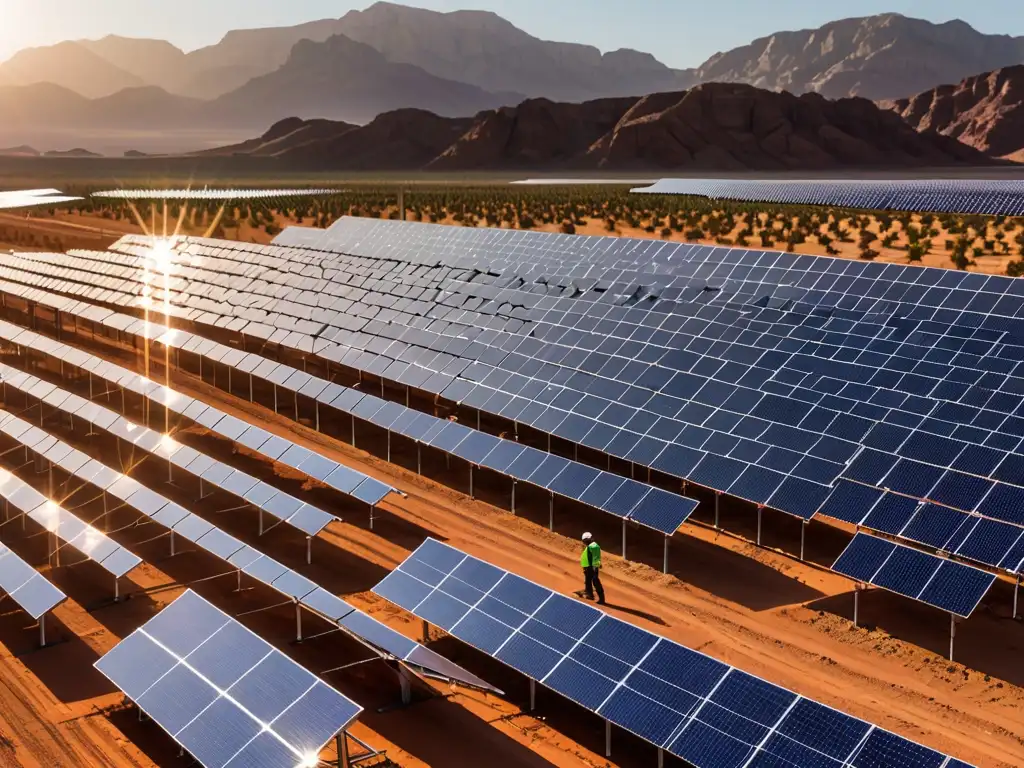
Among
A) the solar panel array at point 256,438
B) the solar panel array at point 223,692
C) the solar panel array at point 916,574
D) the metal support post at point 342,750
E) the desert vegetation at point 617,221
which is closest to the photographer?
the solar panel array at point 223,692

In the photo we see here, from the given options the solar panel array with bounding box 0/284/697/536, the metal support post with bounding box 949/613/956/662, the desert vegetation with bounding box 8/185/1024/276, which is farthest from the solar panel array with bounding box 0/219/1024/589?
the desert vegetation with bounding box 8/185/1024/276

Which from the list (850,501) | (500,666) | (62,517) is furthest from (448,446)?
(850,501)

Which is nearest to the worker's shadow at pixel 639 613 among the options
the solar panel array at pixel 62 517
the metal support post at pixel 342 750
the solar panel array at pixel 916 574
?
the solar panel array at pixel 916 574

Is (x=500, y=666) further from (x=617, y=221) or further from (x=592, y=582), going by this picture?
(x=617, y=221)

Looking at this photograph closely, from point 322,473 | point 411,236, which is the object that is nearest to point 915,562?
point 322,473

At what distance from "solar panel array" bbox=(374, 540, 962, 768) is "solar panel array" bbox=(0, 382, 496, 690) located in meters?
0.88

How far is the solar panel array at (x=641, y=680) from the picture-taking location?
11789mm

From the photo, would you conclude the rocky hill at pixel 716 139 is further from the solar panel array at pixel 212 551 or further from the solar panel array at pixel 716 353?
the solar panel array at pixel 212 551

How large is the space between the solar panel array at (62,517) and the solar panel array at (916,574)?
40.8 ft

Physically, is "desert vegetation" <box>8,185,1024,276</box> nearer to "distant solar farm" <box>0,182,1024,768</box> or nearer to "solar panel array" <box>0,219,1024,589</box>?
"solar panel array" <box>0,219,1024,589</box>

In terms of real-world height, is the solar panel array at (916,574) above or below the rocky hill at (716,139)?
below

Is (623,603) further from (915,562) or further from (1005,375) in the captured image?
(1005,375)

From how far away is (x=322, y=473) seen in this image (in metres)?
22.5

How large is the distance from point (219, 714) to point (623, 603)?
8028mm
